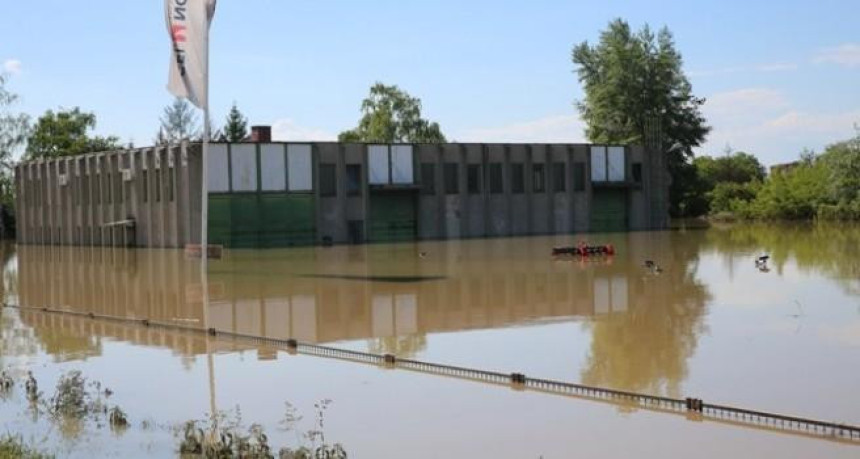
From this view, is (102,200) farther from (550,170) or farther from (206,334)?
(206,334)

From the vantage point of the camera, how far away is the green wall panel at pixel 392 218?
5847cm

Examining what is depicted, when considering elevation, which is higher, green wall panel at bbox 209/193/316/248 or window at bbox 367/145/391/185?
window at bbox 367/145/391/185

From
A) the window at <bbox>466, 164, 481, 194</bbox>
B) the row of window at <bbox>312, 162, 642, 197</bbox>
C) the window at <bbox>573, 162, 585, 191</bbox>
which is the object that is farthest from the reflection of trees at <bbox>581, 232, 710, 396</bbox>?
the window at <bbox>573, 162, 585, 191</bbox>

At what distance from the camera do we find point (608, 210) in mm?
66375

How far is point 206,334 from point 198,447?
Answer: 9673 millimetres

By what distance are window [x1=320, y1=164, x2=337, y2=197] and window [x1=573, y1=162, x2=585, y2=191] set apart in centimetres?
1627

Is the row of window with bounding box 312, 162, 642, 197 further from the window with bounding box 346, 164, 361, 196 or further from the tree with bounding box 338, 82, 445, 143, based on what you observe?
the tree with bounding box 338, 82, 445, 143

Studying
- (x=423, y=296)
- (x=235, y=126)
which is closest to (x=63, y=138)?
(x=235, y=126)

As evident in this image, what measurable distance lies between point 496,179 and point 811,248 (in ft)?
71.8

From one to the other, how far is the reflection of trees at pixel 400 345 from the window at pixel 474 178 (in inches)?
1659

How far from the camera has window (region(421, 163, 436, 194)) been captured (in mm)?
60094

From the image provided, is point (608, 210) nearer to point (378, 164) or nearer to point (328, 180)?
point (378, 164)

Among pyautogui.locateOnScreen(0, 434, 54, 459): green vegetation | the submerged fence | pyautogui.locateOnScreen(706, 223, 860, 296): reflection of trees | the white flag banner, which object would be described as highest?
the white flag banner

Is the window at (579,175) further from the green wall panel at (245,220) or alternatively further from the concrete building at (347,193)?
the green wall panel at (245,220)
